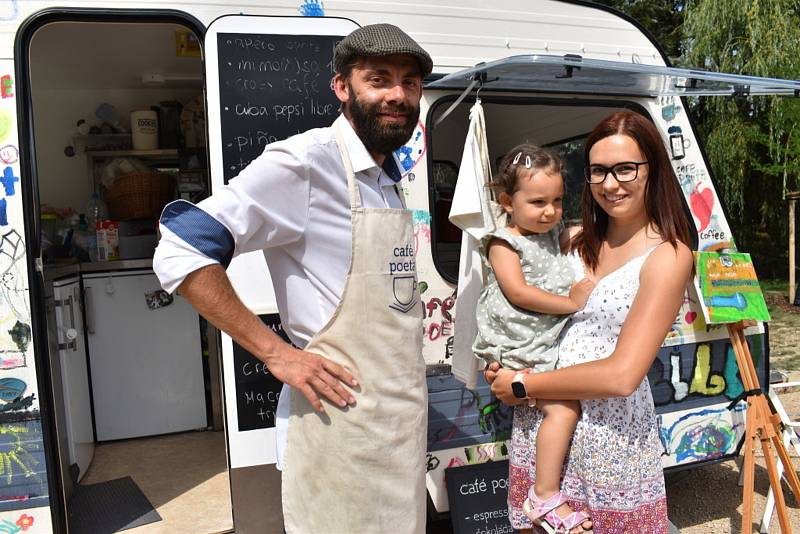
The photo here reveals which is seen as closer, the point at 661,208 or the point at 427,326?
the point at 661,208

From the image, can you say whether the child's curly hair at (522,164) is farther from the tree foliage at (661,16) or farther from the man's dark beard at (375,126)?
→ the tree foliage at (661,16)

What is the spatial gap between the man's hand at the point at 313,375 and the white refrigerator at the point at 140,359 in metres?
3.30

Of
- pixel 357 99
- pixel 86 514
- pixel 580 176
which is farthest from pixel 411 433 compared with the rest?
pixel 580 176

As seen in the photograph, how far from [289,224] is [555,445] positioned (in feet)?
3.64

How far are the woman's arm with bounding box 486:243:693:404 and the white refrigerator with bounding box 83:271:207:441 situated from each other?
357 cm

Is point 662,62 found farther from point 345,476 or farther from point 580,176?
point 345,476

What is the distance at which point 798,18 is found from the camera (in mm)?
10086

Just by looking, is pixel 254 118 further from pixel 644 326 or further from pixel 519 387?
pixel 644 326

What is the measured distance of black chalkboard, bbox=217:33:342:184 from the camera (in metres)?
2.75

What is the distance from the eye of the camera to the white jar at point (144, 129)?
4.92 metres

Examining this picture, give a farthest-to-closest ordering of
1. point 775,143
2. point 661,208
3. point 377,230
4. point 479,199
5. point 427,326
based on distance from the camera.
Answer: point 775,143, point 427,326, point 479,199, point 661,208, point 377,230

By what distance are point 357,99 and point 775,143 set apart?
10.2 meters

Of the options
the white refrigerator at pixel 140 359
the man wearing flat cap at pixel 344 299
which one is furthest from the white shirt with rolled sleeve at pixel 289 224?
the white refrigerator at pixel 140 359

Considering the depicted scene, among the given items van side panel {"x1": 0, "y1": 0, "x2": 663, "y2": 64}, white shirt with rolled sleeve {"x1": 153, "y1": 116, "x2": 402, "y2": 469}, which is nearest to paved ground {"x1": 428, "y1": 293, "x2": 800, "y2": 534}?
white shirt with rolled sleeve {"x1": 153, "y1": 116, "x2": 402, "y2": 469}
